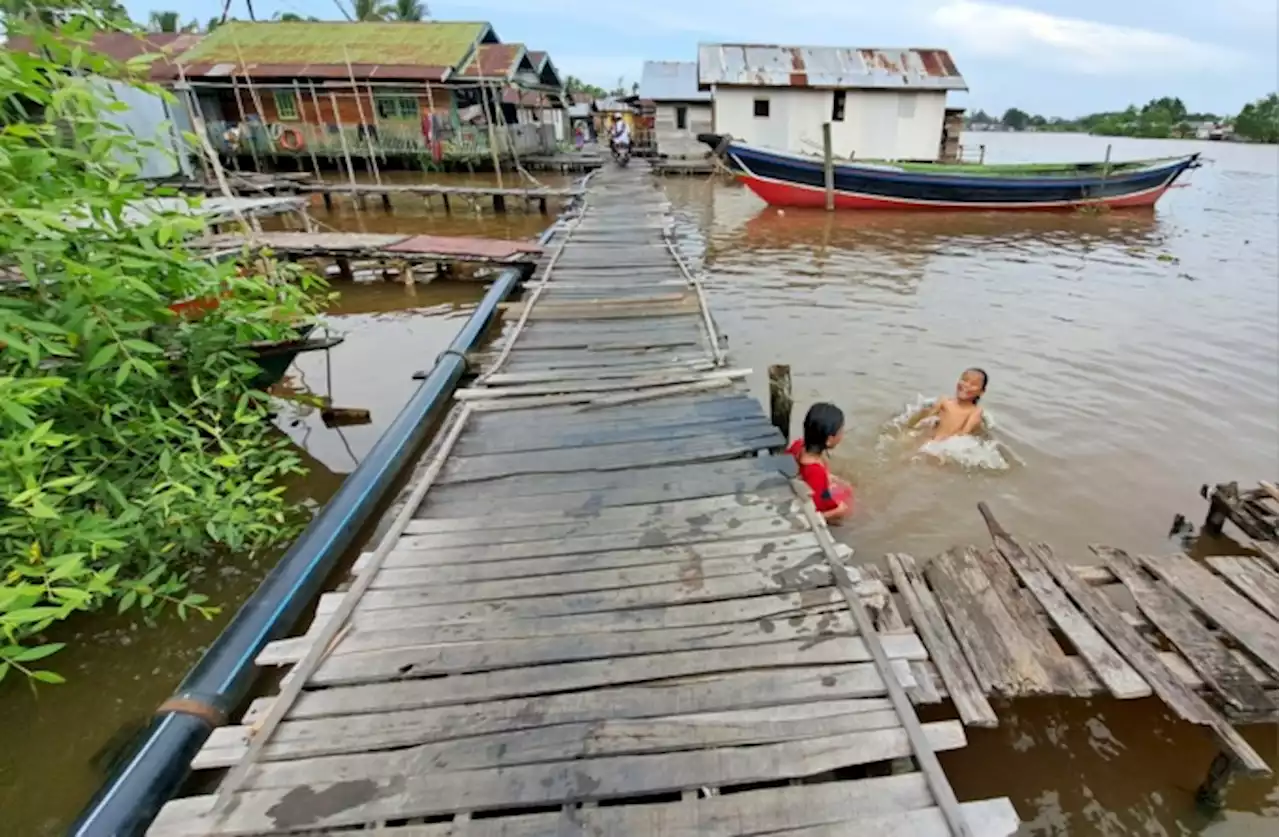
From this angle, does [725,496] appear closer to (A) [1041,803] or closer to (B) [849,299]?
(A) [1041,803]

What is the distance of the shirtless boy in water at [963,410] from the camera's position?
5867 mm

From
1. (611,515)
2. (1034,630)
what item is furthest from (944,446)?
(611,515)

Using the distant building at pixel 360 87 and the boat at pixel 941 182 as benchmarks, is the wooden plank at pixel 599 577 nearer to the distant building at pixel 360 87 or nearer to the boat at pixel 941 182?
the boat at pixel 941 182

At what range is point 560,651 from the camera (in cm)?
273

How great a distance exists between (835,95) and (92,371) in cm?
2724

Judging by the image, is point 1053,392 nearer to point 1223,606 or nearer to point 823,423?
point 1223,606

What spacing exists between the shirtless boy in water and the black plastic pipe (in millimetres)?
5011

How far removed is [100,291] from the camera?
10.8 ft

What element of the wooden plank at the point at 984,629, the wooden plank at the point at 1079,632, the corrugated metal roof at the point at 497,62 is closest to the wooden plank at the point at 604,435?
the wooden plank at the point at 984,629

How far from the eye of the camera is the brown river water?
130 inches

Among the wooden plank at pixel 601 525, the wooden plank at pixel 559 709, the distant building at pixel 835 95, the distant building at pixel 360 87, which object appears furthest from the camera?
the distant building at pixel 835 95

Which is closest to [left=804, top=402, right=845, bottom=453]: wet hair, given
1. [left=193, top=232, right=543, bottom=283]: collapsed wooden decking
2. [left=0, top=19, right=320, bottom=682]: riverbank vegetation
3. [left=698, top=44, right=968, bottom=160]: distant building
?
[left=0, top=19, right=320, bottom=682]: riverbank vegetation

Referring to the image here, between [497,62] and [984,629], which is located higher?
[497,62]

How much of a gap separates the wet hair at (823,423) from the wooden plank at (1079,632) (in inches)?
48.9
